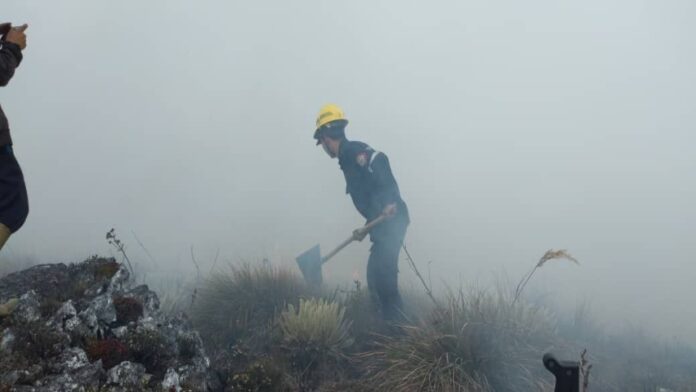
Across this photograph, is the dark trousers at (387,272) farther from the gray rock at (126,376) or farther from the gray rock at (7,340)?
the gray rock at (7,340)

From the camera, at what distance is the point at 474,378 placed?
4.23 m

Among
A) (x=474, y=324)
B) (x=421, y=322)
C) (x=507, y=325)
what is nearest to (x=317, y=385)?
(x=421, y=322)

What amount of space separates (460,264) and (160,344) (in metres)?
10.2

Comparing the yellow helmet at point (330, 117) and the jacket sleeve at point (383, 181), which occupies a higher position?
the yellow helmet at point (330, 117)

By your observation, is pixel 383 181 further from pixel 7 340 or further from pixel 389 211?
pixel 7 340

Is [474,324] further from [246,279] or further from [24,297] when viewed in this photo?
[24,297]

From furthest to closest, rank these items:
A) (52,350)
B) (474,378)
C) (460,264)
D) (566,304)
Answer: (460,264)
(566,304)
(474,378)
(52,350)

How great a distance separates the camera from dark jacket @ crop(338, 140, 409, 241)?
5.79 m

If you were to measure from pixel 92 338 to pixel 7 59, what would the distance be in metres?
1.69

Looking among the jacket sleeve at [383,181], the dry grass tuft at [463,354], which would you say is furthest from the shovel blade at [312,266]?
the dry grass tuft at [463,354]

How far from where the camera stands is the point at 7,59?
3.31 metres

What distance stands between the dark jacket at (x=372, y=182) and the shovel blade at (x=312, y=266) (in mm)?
943

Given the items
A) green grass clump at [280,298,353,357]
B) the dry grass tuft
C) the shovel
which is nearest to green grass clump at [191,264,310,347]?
the shovel

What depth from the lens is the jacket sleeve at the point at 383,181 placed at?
576cm
